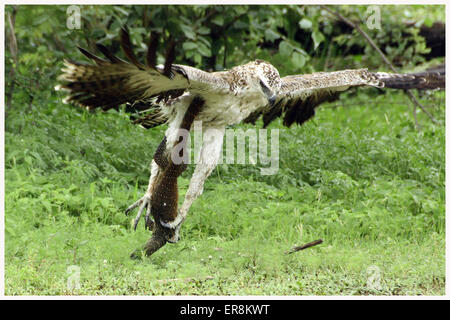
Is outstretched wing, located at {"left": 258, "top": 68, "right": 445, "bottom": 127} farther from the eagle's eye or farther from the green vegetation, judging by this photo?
the green vegetation

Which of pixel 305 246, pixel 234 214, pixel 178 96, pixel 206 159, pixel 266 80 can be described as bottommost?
pixel 305 246

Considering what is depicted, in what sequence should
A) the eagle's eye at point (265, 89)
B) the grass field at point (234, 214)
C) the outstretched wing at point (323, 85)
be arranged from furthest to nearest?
the outstretched wing at point (323, 85), the grass field at point (234, 214), the eagle's eye at point (265, 89)

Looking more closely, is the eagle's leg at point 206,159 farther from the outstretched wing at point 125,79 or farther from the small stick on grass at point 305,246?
the small stick on grass at point 305,246

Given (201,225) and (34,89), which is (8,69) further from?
(201,225)


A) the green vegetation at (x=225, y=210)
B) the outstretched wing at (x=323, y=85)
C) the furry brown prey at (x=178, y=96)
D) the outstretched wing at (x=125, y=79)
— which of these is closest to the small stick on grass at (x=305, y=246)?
the green vegetation at (x=225, y=210)

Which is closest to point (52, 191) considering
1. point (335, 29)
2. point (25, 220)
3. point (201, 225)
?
point (25, 220)

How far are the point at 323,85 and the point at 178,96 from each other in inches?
59.3

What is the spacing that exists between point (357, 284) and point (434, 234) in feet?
4.55

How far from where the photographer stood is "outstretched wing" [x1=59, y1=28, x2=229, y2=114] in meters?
3.72

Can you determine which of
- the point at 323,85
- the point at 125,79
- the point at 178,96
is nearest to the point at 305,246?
the point at 323,85

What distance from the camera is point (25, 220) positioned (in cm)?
543

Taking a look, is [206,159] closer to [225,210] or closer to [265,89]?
[265,89]

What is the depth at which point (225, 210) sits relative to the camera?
5.85 m

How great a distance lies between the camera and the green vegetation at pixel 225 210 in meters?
4.68
